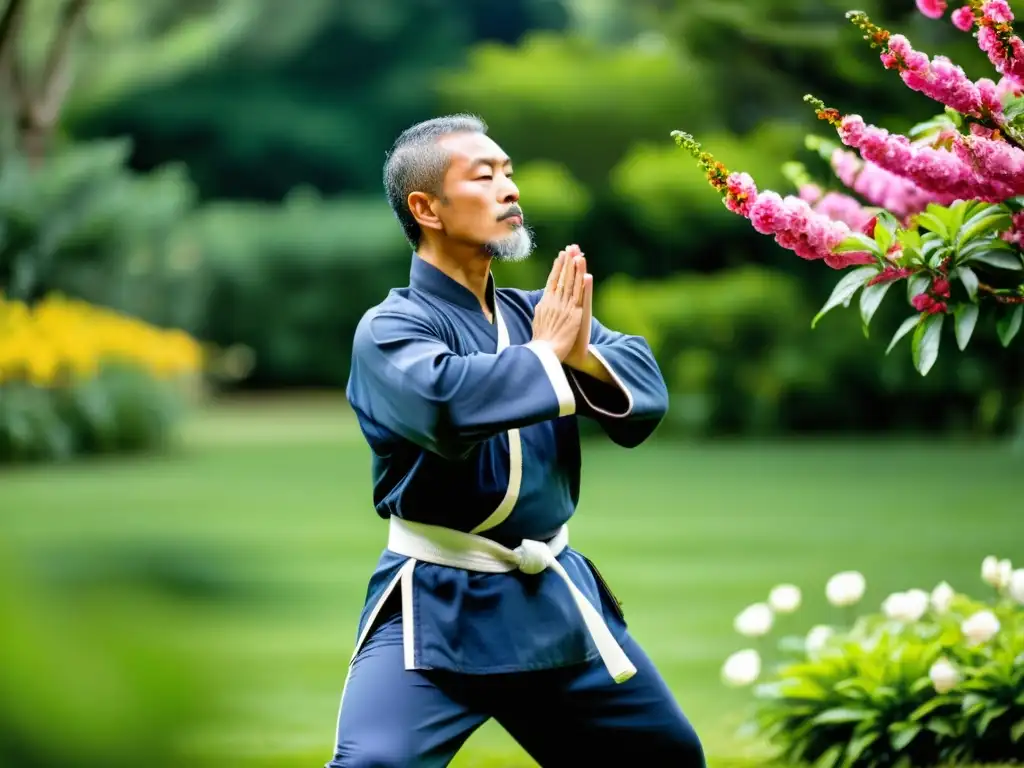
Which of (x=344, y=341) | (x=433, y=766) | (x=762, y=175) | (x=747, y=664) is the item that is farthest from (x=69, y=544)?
(x=344, y=341)

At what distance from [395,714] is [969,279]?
1.07 meters

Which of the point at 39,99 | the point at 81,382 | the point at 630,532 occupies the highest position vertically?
the point at 39,99

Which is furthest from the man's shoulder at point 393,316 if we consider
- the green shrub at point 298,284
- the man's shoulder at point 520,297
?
the green shrub at point 298,284

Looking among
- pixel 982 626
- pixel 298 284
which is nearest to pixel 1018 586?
pixel 982 626

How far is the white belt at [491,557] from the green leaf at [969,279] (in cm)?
75

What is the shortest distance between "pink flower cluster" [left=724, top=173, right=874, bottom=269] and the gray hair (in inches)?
15.5

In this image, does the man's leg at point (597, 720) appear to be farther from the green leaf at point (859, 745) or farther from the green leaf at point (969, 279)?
the green leaf at point (859, 745)

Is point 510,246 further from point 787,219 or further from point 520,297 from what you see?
point 787,219

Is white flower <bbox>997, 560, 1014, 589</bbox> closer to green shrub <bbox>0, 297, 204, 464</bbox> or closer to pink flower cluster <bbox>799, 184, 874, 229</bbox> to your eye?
pink flower cluster <bbox>799, 184, 874, 229</bbox>

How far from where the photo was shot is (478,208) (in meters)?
2.14

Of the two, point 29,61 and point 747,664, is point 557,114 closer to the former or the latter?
point 29,61

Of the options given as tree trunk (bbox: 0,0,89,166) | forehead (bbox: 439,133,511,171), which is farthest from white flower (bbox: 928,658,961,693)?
tree trunk (bbox: 0,0,89,166)

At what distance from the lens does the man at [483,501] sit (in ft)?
6.31

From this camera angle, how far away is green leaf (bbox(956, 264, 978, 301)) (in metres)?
2.27
